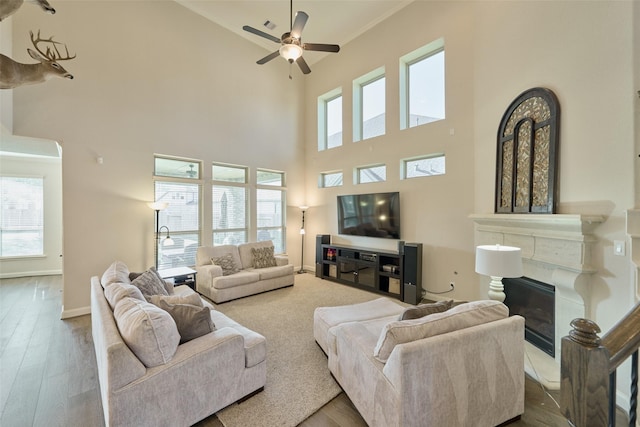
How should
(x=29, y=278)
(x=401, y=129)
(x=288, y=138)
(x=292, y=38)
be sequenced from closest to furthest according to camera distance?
1. (x=292, y=38)
2. (x=401, y=129)
3. (x=29, y=278)
4. (x=288, y=138)

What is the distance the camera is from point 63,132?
388cm

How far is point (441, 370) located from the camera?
5.21ft

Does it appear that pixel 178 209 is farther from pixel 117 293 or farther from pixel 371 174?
pixel 371 174

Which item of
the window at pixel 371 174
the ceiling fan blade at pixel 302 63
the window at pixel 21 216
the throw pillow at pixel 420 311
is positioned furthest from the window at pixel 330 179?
the window at pixel 21 216

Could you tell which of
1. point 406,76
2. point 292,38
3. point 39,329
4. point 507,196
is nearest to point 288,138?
point 406,76

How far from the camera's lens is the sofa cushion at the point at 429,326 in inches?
65.2

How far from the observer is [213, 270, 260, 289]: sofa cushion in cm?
441

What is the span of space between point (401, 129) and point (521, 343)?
4.13 metres

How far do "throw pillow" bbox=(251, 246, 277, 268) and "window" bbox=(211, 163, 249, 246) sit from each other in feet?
2.72

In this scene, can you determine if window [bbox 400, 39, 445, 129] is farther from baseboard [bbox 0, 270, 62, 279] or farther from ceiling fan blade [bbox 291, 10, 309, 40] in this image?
baseboard [bbox 0, 270, 62, 279]

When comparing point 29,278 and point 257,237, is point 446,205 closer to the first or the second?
point 257,237

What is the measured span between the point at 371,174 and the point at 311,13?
3.41 meters

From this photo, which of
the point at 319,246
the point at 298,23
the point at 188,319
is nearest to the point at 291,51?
the point at 298,23

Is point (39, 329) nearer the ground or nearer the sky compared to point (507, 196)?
nearer the ground
